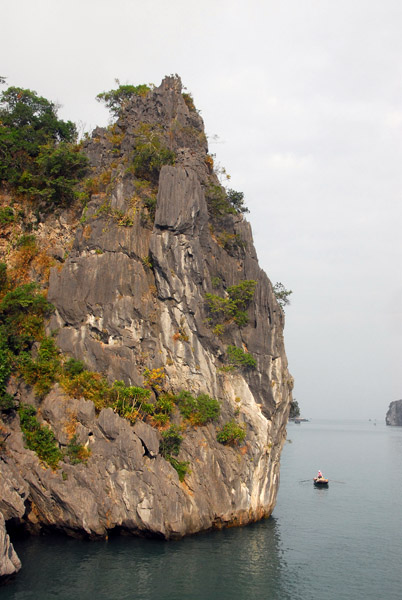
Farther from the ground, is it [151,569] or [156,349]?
[156,349]

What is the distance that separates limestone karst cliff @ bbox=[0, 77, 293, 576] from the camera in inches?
969

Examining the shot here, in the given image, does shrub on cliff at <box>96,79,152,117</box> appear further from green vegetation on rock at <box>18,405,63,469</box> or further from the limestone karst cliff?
green vegetation on rock at <box>18,405,63,469</box>

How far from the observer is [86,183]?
→ 35.5 meters

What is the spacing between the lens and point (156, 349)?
29812mm

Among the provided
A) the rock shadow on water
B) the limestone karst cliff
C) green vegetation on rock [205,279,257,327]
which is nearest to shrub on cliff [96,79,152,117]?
the limestone karst cliff

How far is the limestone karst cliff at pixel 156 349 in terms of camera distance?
80.8 ft

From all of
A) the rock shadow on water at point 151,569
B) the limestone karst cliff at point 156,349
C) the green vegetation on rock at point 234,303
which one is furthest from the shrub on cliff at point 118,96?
the rock shadow on water at point 151,569

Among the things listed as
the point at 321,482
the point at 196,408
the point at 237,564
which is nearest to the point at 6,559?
the point at 237,564

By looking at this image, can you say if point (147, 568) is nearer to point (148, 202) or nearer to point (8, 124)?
point (148, 202)

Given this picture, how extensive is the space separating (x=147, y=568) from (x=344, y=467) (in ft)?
146

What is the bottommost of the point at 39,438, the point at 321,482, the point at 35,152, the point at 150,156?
the point at 321,482

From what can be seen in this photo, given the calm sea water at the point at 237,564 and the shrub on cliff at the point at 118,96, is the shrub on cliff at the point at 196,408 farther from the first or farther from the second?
the shrub on cliff at the point at 118,96

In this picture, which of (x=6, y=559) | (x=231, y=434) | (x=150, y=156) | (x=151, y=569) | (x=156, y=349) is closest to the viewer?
(x=6, y=559)

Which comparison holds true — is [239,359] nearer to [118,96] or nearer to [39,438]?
[39,438]
